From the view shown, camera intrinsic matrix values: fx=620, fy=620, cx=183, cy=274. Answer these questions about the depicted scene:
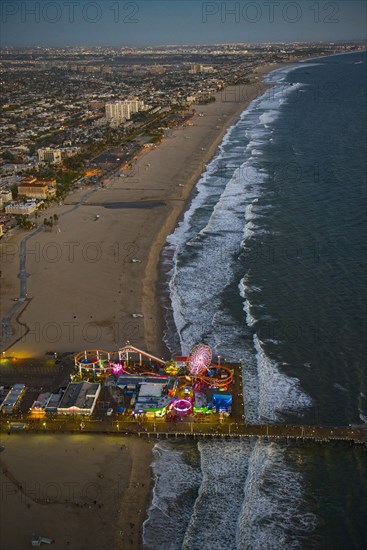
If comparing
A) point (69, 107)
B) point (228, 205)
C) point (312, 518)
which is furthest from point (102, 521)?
point (69, 107)

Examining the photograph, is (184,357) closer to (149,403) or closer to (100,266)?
(149,403)

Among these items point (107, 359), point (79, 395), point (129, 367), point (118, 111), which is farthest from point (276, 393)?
point (118, 111)

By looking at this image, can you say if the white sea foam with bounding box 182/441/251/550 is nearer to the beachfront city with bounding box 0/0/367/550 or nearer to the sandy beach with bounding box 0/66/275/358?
Result: the beachfront city with bounding box 0/0/367/550

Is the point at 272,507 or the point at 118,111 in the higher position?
the point at 118,111

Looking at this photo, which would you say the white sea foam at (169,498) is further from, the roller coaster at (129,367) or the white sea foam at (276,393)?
the white sea foam at (276,393)

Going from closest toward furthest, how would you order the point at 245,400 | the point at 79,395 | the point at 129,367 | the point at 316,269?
the point at 79,395
the point at 245,400
the point at 129,367
the point at 316,269

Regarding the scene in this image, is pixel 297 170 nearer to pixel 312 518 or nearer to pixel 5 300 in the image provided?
pixel 5 300
